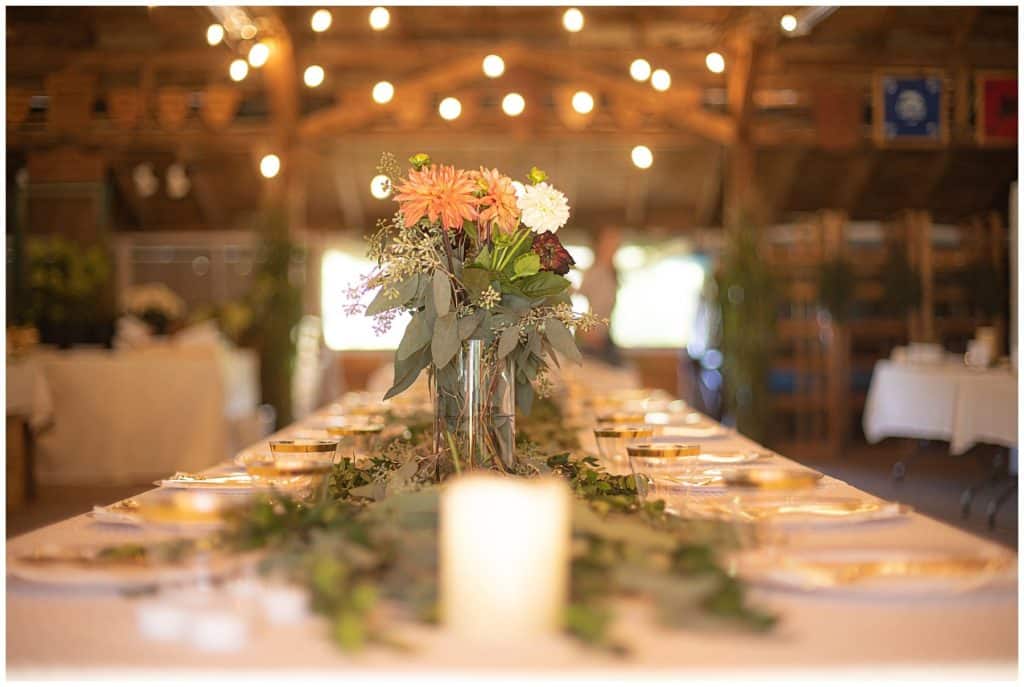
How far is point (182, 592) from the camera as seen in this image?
1.32 meters

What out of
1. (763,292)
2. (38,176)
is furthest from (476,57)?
(38,176)

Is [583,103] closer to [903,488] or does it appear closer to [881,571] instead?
[903,488]

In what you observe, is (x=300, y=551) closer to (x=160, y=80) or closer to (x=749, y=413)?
(x=749, y=413)

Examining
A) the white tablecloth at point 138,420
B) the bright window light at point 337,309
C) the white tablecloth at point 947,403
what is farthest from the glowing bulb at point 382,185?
the bright window light at point 337,309

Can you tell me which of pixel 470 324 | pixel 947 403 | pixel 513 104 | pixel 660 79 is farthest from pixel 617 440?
pixel 947 403

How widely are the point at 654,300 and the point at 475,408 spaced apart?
35.2 feet

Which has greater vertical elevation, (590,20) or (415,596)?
(590,20)

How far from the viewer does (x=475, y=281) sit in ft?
7.05

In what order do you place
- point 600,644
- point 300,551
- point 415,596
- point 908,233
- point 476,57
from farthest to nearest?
1. point 908,233
2. point 476,57
3. point 300,551
4. point 415,596
5. point 600,644

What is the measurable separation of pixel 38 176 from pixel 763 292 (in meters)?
5.87

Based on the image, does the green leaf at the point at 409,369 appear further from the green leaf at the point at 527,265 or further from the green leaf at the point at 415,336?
the green leaf at the point at 527,265

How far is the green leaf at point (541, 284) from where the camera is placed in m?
2.19

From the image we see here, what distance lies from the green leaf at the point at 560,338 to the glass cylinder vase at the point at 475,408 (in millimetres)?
102

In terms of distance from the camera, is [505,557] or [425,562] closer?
[505,557]
